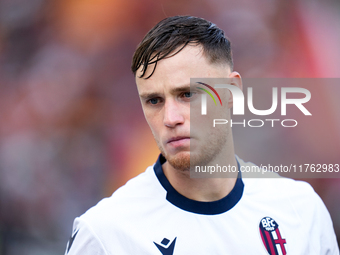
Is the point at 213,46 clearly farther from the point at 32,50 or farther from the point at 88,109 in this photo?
the point at 32,50

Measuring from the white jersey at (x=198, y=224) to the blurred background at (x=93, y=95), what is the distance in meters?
1.97

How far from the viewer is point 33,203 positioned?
11.8 ft

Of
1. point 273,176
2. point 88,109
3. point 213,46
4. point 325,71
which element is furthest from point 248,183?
point 325,71

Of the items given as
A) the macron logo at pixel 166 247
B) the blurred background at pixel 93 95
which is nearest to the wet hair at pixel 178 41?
the macron logo at pixel 166 247

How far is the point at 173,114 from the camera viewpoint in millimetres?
1357

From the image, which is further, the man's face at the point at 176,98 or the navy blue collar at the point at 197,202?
the navy blue collar at the point at 197,202

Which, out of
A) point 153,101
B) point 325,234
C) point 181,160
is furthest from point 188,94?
point 325,234

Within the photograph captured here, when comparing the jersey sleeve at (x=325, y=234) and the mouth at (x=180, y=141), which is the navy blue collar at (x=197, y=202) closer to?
the mouth at (x=180, y=141)

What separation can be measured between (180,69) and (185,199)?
0.65m

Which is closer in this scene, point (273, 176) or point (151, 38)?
point (151, 38)

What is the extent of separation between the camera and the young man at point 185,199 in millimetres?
1387

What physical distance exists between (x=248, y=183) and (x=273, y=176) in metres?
0.25

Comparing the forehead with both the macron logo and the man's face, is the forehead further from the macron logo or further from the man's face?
the macron logo

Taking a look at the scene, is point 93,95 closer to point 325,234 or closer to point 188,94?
point 188,94
